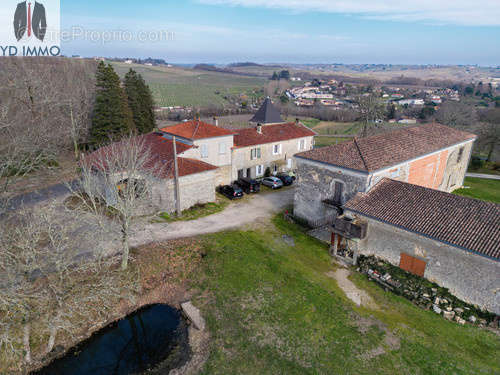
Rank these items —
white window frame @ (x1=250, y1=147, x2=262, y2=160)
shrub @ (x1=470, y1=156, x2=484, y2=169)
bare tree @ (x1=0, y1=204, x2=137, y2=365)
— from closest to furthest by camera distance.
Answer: bare tree @ (x1=0, y1=204, x2=137, y2=365) → white window frame @ (x1=250, y1=147, x2=262, y2=160) → shrub @ (x1=470, y1=156, x2=484, y2=169)

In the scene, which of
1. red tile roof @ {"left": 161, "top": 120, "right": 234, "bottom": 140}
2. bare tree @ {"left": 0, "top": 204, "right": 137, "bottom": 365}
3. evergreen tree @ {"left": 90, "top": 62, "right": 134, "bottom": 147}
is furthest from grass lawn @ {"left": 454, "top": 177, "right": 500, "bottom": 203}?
evergreen tree @ {"left": 90, "top": 62, "right": 134, "bottom": 147}

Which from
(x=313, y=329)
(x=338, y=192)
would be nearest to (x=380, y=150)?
(x=338, y=192)

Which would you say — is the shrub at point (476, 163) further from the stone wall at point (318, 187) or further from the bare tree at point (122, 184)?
the bare tree at point (122, 184)

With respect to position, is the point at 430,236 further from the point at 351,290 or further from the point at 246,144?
the point at 246,144

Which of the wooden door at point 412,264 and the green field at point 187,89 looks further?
the green field at point 187,89

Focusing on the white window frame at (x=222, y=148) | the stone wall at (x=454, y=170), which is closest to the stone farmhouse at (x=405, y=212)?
the stone wall at (x=454, y=170)

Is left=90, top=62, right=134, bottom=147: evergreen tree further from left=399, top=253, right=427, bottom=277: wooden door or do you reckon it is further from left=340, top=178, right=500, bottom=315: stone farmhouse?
left=399, top=253, right=427, bottom=277: wooden door
